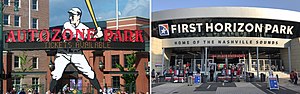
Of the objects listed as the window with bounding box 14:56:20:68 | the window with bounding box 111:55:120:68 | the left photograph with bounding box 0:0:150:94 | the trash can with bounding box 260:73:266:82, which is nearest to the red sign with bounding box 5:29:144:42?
the left photograph with bounding box 0:0:150:94

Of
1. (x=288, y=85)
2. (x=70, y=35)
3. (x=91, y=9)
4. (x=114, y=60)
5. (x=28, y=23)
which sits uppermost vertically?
(x=91, y=9)

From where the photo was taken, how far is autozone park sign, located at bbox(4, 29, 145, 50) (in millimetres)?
20984

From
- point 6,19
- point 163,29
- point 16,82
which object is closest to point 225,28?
point 163,29

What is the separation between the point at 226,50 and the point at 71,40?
353 inches

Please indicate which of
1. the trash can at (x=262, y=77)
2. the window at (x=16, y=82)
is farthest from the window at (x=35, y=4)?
the trash can at (x=262, y=77)

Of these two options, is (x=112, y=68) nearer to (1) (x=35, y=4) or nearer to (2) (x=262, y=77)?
(1) (x=35, y=4)

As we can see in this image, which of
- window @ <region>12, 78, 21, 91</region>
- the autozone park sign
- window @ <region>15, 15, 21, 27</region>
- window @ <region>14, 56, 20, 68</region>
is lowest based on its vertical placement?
window @ <region>12, 78, 21, 91</region>

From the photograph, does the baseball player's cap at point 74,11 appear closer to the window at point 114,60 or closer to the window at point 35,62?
the window at point 114,60

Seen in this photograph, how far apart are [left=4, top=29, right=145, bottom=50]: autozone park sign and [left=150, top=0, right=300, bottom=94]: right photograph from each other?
2.43 meters

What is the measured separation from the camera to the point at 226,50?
2356cm

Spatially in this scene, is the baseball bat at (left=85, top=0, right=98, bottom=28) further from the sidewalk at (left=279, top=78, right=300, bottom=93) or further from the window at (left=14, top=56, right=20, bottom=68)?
the sidewalk at (left=279, top=78, right=300, bottom=93)

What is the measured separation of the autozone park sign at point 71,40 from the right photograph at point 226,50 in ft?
7.97

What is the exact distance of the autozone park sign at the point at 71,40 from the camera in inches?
826

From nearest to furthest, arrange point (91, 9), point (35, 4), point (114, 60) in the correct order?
point (91, 9)
point (114, 60)
point (35, 4)
